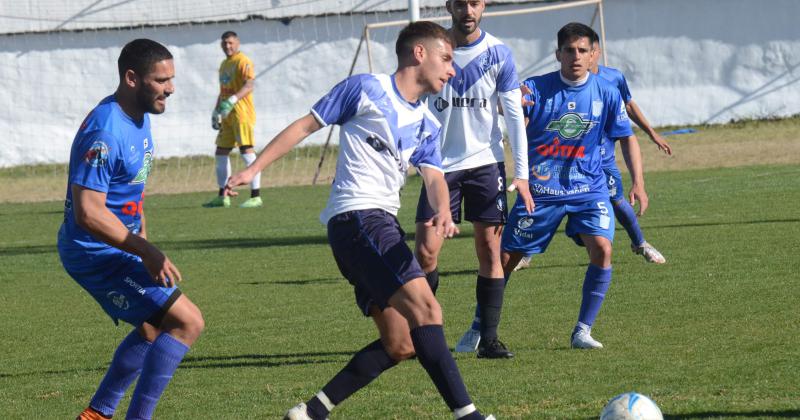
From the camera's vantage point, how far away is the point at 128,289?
5.64 m

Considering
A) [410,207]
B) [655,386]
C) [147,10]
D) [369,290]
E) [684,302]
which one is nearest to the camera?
[369,290]

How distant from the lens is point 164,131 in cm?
2542

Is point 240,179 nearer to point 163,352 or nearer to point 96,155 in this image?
→ point 96,155

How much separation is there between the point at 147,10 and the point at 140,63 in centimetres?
2119

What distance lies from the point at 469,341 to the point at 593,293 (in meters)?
0.77

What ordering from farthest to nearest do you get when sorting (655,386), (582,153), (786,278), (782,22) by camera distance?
(782,22)
(786,278)
(582,153)
(655,386)

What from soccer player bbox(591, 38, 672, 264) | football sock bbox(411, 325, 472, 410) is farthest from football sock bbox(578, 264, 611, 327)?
soccer player bbox(591, 38, 672, 264)

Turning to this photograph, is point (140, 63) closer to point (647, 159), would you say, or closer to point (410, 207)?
point (410, 207)

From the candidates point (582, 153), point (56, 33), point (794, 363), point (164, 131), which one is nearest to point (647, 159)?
point (164, 131)

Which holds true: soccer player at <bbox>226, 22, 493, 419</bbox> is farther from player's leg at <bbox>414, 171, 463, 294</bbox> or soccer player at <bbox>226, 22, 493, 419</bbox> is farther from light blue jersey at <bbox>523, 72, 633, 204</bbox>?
light blue jersey at <bbox>523, 72, 633, 204</bbox>

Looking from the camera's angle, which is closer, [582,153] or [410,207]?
[582,153]

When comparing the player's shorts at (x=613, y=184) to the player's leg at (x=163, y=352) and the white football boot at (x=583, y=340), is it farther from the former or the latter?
the player's leg at (x=163, y=352)

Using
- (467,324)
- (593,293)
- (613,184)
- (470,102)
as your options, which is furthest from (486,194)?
(613,184)

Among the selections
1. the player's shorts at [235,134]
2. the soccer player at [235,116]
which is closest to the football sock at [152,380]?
the soccer player at [235,116]
